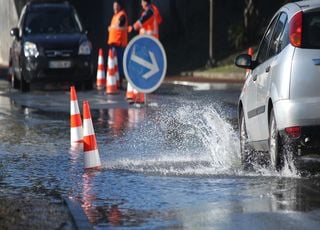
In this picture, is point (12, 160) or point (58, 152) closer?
point (12, 160)

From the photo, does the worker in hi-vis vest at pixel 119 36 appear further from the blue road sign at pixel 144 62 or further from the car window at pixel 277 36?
the car window at pixel 277 36

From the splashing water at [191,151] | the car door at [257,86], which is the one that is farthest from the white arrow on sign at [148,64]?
the car door at [257,86]

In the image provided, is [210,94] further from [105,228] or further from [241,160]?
[105,228]

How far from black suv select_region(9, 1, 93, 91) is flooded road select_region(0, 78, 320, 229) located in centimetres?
607

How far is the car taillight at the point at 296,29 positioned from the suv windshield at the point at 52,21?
15.6 meters

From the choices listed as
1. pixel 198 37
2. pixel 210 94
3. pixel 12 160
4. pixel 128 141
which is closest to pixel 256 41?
pixel 198 37

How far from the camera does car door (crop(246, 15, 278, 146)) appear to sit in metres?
11.4

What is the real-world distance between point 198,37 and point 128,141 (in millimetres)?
22342

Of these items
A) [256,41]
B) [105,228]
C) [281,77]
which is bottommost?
[105,228]

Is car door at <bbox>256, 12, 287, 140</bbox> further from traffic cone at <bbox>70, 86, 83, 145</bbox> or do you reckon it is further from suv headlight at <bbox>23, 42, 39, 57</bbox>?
suv headlight at <bbox>23, 42, 39, 57</bbox>

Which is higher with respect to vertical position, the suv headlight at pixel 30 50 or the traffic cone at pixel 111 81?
the suv headlight at pixel 30 50

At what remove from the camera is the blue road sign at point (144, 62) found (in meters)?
18.3

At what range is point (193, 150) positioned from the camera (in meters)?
13.5

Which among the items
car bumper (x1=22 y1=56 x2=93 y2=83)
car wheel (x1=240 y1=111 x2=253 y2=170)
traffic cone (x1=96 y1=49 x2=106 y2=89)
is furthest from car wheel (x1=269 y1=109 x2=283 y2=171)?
traffic cone (x1=96 y1=49 x2=106 y2=89)
